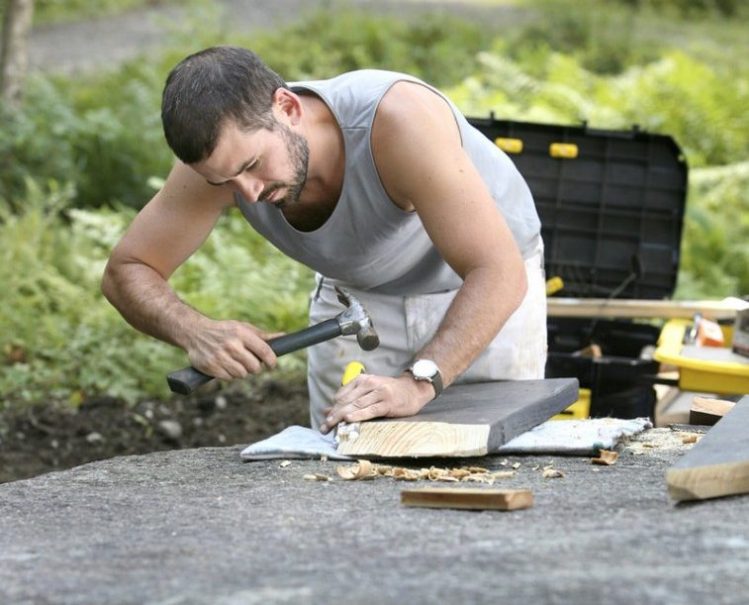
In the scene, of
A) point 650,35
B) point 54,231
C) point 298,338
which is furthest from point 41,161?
point 650,35

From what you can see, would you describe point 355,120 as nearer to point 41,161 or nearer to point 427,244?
point 427,244

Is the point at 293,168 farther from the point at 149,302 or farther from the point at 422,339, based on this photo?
the point at 422,339

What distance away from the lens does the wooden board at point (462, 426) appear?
3.66 meters

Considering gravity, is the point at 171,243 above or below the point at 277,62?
below

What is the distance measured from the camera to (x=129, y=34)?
16781mm

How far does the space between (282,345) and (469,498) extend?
950 mm

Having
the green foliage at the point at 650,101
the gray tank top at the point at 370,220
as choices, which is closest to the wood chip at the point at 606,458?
the gray tank top at the point at 370,220

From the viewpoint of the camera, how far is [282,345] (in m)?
3.91

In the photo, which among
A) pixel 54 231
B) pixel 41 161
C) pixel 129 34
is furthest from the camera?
pixel 129 34

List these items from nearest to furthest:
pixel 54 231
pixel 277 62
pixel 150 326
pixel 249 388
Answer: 1. pixel 150 326
2. pixel 249 388
3. pixel 54 231
4. pixel 277 62

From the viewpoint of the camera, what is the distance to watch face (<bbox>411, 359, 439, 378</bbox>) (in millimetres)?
3848

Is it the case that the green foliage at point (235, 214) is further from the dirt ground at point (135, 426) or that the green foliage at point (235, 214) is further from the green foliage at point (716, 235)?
the dirt ground at point (135, 426)

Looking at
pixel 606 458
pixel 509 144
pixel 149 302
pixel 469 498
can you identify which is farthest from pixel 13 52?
pixel 469 498

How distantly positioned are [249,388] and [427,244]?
2.89 metres
